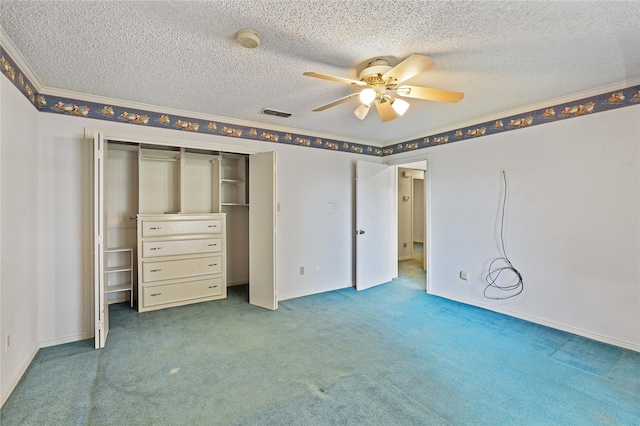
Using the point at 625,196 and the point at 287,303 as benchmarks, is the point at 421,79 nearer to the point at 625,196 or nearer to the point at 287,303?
the point at 625,196

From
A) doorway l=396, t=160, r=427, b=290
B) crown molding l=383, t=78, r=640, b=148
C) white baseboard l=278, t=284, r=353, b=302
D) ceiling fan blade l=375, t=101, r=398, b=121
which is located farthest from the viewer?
doorway l=396, t=160, r=427, b=290

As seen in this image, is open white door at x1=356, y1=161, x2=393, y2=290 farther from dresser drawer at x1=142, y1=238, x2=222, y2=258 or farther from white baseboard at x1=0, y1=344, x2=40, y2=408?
white baseboard at x1=0, y1=344, x2=40, y2=408

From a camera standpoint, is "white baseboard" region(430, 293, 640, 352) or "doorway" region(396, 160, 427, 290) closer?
"white baseboard" region(430, 293, 640, 352)

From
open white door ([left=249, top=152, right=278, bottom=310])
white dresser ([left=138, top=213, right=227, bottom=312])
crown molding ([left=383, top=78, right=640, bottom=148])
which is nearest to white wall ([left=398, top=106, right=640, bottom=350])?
crown molding ([left=383, top=78, right=640, bottom=148])

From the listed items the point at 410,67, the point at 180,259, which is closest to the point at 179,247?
the point at 180,259

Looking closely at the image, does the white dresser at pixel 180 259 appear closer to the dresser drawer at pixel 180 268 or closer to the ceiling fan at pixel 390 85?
the dresser drawer at pixel 180 268

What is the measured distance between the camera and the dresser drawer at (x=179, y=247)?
3.71 m

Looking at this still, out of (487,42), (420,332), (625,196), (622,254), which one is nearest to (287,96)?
(487,42)

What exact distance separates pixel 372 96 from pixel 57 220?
3.16 metres

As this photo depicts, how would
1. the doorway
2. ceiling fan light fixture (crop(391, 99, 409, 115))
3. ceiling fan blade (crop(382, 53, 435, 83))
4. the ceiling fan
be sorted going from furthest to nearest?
the doorway → ceiling fan light fixture (crop(391, 99, 409, 115)) → the ceiling fan → ceiling fan blade (crop(382, 53, 435, 83))

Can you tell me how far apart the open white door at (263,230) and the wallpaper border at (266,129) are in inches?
20.2

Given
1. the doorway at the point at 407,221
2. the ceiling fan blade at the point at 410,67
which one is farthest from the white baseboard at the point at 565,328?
the ceiling fan blade at the point at 410,67

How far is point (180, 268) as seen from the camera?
3895 millimetres

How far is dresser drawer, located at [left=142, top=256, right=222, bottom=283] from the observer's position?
370cm
